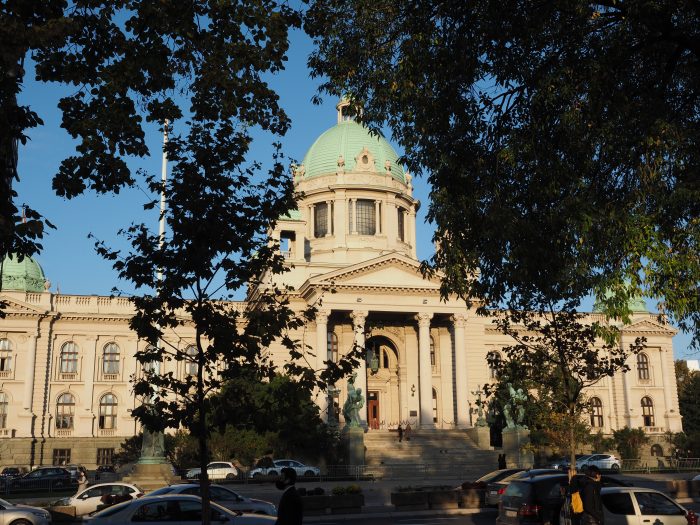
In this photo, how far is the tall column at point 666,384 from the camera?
3027 inches

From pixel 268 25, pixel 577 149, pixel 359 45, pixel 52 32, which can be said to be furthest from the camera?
pixel 359 45

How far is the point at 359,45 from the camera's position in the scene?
15.6m

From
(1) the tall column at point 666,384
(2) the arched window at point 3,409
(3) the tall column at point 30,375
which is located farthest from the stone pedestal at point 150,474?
(1) the tall column at point 666,384

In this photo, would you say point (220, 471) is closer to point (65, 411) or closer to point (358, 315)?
point (358, 315)

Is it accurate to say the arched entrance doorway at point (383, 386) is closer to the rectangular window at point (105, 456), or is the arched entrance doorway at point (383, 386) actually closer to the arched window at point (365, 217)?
the arched window at point (365, 217)

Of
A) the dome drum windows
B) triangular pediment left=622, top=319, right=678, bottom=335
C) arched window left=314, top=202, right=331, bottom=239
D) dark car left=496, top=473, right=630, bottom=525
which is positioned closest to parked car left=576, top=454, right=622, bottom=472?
triangular pediment left=622, top=319, right=678, bottom=335

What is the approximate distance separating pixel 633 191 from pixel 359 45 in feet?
19.5

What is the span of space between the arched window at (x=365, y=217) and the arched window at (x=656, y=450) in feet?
109

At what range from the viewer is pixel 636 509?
50.9ft

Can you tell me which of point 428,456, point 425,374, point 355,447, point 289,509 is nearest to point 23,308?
point 355,447

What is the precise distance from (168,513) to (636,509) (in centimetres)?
916

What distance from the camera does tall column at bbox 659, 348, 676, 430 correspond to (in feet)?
252

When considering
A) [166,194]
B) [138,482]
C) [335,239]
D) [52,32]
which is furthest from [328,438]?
[52,32]

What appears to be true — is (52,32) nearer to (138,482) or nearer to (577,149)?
(577,149)
